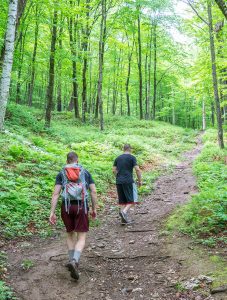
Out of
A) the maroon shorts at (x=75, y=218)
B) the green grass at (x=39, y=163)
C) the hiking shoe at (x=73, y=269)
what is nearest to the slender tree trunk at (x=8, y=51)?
the green grass at (x=39, y=163)

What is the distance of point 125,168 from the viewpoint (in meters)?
8.80

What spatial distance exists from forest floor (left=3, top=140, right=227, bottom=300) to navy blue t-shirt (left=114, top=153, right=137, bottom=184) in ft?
4.27

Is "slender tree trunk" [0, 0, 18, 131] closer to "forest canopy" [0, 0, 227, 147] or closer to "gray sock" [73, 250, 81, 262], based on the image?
"forest canopy" [0, 0, 227, 147]

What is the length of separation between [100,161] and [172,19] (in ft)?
75.5

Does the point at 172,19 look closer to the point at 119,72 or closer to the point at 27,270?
the point at 119,72

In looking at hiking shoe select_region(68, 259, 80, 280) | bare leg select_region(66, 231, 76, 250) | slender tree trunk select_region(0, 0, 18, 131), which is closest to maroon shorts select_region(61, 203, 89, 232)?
bare leg select_region(66, 231, 76, 250)

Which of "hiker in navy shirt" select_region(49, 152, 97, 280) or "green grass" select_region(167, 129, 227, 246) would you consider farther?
"green grass" select_region(167, 129, 227, 246)

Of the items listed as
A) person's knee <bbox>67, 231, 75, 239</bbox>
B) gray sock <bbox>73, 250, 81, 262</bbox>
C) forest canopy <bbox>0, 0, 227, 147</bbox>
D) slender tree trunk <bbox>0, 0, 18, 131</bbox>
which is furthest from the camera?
forest canopy <bbox>0, 0, 227, 147</bbox>

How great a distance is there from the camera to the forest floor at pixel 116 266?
4805mm

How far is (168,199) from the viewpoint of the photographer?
10.7m

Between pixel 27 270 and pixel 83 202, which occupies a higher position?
pixel 83 202

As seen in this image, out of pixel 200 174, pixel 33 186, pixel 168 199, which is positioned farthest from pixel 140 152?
pixel 33 186

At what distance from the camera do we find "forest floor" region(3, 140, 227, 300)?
4.80m

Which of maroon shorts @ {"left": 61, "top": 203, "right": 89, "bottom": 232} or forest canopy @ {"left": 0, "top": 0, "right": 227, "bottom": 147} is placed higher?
forest canopy @ {"left": 0, "top": 0, "right": 227, "bottom": 147}
